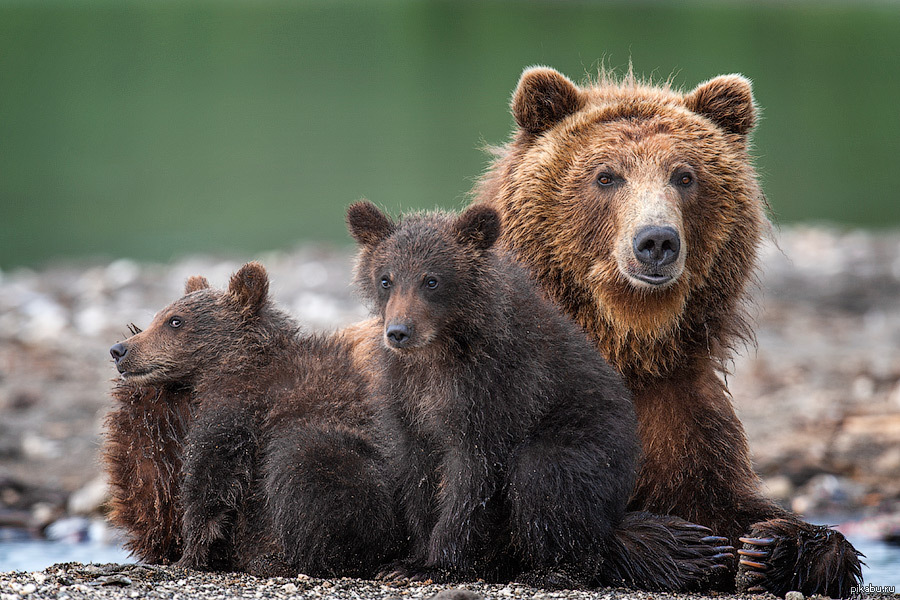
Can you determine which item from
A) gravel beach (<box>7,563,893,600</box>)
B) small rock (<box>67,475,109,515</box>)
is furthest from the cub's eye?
small rock (<box>67,475,109,515</box>)

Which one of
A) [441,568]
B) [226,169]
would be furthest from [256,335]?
[226,169]

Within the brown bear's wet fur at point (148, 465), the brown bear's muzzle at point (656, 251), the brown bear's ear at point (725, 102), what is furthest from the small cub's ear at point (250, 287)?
the brown bear's ear at point (725, 102)

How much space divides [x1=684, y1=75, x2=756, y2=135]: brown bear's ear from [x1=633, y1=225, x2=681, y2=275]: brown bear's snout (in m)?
1.02

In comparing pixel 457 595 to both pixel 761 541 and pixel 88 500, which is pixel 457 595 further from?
pixel 88 500

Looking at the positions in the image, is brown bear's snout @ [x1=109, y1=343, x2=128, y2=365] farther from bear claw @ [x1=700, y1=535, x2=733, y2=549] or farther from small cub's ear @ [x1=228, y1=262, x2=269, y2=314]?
bear claw @ [x1=700, y1=535, x2=733, y2=549]

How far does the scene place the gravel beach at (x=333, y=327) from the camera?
5426 mm

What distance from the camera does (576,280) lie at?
610 centimetres

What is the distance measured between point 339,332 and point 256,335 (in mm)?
469

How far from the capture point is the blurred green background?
2295 centimetres

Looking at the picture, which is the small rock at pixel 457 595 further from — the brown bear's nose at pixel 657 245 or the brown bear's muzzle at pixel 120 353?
the brown bear's muzzle at pixel 120 353

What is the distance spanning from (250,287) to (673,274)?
2106 mm

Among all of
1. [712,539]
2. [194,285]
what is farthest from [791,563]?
[194,285]

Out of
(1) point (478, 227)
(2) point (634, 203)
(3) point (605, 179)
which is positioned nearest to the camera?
(1) point (478, 227)

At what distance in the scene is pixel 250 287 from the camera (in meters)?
6.23
